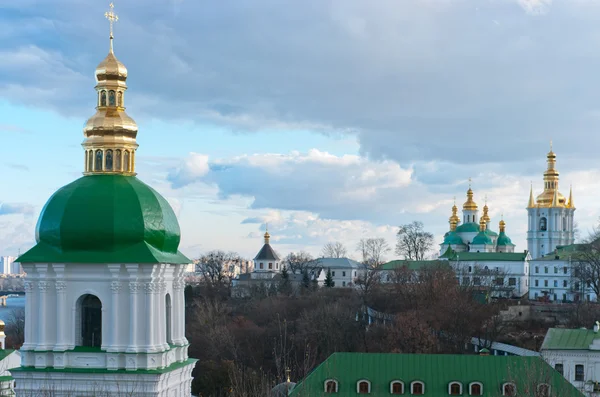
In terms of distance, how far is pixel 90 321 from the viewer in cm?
1983

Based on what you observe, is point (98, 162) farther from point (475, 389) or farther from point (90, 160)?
point (475, 389)

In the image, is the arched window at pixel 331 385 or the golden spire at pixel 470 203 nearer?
the arched window at pixel 331 385

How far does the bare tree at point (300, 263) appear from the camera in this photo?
341ft

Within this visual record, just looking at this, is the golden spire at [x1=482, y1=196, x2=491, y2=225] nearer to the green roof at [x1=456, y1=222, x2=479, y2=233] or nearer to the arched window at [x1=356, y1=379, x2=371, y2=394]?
the green roof at [x1=456, y1=222, x2=479, y2=233]

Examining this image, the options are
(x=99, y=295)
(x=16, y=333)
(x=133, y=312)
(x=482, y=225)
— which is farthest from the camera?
(x=482, y=225)

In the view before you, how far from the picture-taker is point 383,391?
31.3 m

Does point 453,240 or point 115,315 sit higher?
point 453,240

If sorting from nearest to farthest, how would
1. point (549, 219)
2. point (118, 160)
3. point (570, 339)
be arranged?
1. point (118, 160)
2. point (570, 339)
3. point (549, 219)

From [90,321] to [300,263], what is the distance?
88181 millimetres

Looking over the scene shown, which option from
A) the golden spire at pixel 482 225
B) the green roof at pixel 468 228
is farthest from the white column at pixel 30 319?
the golden spire at pixel 482 225

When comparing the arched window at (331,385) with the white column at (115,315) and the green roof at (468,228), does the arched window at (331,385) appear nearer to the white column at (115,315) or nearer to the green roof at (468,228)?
the white column at (115,315)

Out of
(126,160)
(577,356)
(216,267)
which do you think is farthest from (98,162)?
(216,267)

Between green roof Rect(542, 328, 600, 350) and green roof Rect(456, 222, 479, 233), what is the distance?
7310 centimetres

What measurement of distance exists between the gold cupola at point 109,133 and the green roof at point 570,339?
948 inches
